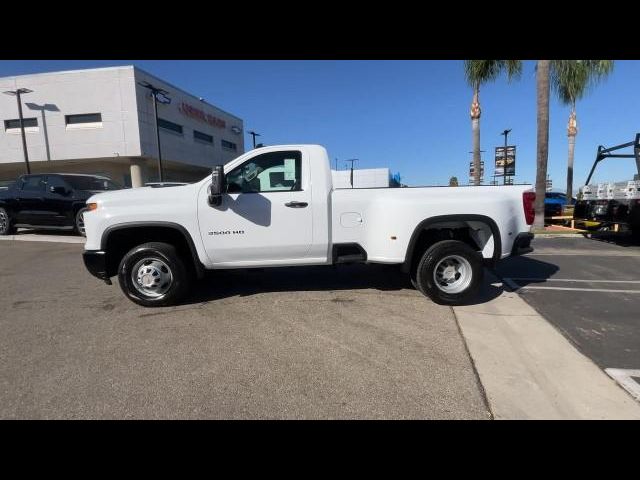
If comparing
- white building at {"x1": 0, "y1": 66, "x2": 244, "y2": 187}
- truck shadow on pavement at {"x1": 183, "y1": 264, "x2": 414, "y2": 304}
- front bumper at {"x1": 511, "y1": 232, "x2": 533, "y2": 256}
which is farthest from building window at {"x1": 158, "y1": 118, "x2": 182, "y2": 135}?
front bumper at {"x1": 511, "y1": 232, "x2": 533, "y2": 256}

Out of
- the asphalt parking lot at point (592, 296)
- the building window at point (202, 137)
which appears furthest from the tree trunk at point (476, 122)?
the building window at point (202, 137)

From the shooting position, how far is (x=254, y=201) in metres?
4.32

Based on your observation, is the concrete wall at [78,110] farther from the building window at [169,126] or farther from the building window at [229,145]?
the building window at [229,145]

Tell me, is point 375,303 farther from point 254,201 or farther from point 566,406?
point 566,406

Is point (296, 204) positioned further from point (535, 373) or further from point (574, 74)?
point (574, 74)

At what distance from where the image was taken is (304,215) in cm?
438

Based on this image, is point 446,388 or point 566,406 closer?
point 566,406

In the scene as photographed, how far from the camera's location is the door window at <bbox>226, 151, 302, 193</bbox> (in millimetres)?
4422

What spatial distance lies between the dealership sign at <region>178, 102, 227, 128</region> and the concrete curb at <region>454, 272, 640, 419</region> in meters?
30.3

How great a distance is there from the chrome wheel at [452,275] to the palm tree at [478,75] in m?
8.67
